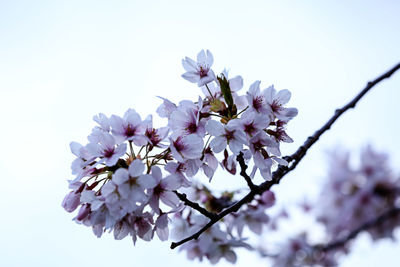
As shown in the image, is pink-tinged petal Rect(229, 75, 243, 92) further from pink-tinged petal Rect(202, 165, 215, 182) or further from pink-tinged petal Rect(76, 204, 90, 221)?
pink-tinged petal Rect(76, 204, 90, 221)

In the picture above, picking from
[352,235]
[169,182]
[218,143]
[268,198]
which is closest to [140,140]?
[169,182]

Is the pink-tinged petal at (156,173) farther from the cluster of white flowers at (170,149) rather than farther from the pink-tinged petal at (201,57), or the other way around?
the pink-tinged petal at (201,57)

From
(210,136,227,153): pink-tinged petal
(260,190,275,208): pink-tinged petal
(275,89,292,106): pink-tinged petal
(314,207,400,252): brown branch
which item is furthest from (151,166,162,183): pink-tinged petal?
(314,207,400,252): brown branch

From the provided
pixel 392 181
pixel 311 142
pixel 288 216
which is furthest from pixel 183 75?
pixel 392 181

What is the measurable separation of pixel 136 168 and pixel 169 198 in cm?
22

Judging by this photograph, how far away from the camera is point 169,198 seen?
1596mm

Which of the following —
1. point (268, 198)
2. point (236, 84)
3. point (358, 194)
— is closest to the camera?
point (236, 84)

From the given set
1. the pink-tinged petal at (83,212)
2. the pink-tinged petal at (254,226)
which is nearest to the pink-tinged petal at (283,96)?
the pink-tinged petal at (83,212)

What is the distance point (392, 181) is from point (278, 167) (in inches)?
184

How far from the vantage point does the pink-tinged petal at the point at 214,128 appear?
155cm

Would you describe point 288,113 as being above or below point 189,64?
below

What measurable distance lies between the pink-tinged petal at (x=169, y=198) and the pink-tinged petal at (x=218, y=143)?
0.79ft

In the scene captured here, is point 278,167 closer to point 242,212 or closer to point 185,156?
point 185,156

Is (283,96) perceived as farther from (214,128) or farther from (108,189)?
(108,189)
